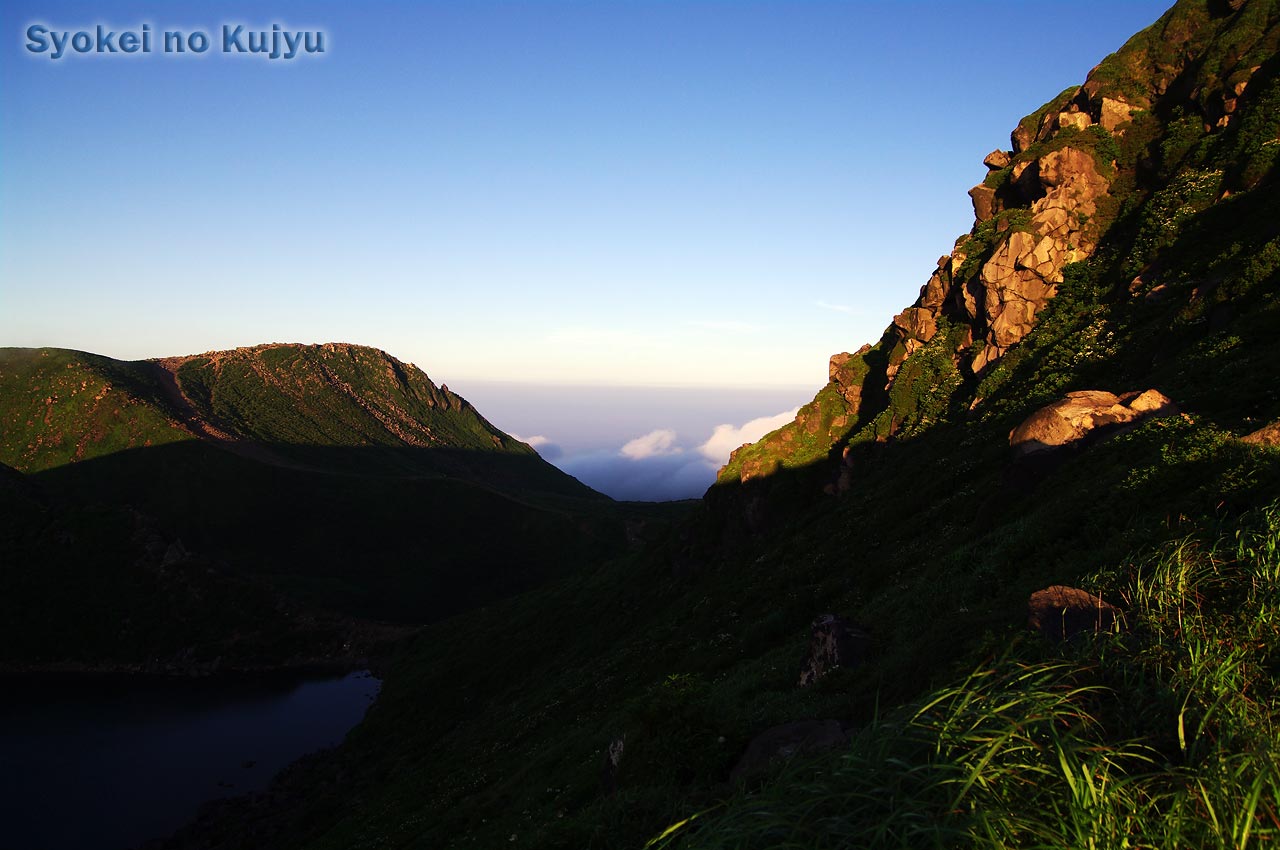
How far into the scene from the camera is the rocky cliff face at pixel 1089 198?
142 feet

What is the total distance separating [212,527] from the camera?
153 meters

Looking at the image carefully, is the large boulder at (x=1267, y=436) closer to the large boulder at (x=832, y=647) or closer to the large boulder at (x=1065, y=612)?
the large boulder at (x=1065, y=612)

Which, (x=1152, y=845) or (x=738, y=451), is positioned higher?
(x=738, y=451)

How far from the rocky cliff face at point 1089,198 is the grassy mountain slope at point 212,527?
101490 millimetres

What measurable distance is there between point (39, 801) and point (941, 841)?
315 feet

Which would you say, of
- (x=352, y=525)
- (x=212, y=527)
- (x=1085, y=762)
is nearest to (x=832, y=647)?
(x=1085, y=762)

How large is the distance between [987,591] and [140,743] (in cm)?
10062

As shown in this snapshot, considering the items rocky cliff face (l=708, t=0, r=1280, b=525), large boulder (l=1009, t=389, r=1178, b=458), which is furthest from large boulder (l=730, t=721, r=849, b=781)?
rocky cliff face (l=708, t=0, r=1280, b=525)

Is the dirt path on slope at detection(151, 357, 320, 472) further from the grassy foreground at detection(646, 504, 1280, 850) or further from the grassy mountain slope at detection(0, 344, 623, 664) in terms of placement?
the grassy foreground at detection(646, 504, 1280, 850)

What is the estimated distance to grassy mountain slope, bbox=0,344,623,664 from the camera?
11506 cm

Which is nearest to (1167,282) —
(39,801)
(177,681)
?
(39,801)

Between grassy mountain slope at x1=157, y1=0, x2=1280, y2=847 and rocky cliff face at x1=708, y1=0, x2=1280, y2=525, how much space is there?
263 mm

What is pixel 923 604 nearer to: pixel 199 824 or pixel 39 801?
pixel 199 824

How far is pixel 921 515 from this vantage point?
33719mm
